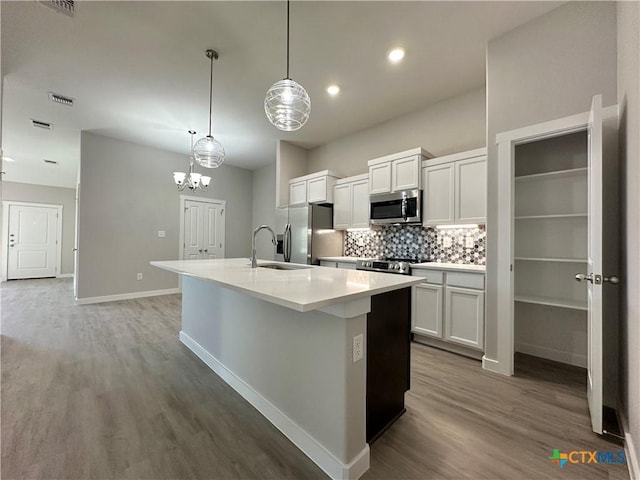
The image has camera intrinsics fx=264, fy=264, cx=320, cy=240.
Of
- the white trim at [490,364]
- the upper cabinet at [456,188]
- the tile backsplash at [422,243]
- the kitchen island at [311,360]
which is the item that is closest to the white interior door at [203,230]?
the tile backsplash at [422,243]

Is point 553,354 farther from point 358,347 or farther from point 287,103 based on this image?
point 287,103

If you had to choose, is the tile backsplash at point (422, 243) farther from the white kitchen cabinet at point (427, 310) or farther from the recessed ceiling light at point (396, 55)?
the recessed ceiling light at point (396, 55)

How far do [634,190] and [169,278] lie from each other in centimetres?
650

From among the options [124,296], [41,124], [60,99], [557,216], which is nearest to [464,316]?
[557,216]

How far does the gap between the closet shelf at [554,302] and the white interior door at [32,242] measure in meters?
11.3

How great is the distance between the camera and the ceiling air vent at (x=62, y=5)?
199cm

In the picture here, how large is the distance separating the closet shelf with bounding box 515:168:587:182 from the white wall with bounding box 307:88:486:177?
82cm

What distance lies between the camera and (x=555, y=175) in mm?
2461

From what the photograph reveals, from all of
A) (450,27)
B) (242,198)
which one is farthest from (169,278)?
(450,27)

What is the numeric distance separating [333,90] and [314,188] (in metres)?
1.61

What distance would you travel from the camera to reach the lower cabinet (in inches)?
99.1

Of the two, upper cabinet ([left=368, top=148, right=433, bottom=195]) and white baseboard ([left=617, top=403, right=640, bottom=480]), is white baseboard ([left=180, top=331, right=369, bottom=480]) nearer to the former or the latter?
white baseboard ([left=617, top=403, right=640, bottom=480])

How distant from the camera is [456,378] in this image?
2.21 meters

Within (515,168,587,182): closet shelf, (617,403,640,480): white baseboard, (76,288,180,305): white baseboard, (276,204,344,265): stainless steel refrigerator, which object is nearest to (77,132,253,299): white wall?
(76,288,180,305): white baseboard
